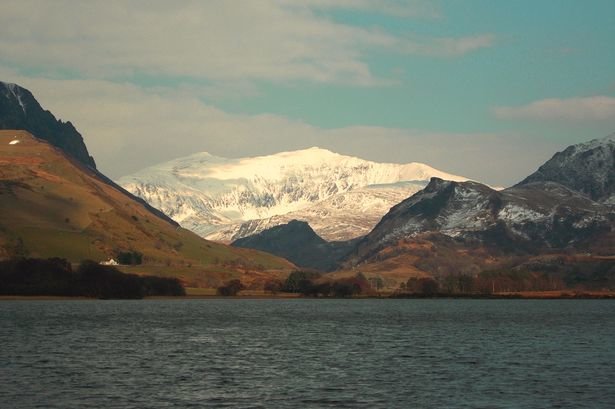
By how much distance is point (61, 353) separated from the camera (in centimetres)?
14800

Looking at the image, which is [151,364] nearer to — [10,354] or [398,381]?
[10,354]

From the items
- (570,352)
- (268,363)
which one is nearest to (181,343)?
(268,363)

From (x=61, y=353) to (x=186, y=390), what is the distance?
47561 millimetres

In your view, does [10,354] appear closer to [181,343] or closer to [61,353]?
[61,353]

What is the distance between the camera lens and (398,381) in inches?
4574

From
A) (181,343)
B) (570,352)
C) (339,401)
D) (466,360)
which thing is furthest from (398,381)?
(181,343)

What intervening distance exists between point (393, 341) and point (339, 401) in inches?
3366

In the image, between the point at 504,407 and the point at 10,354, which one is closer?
the point at 504,407

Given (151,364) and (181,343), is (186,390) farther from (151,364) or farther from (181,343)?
(181,343)

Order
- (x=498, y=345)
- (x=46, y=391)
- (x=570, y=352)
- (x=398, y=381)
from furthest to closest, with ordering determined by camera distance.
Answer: (x=498, y=345) → (x=570, y=352) → (x=398, y=381) → (x=46, y=391)

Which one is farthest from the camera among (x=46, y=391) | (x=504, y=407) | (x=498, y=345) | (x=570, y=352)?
(x=498, y=345)

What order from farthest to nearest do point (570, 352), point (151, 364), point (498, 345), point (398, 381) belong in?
point (498, 345)
point (570, 352)
point (151, 364)
point (398, 381)

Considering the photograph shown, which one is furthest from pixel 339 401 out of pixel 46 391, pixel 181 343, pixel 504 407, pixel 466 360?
pixel 181 343

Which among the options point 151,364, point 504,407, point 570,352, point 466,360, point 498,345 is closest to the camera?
point 504,407
